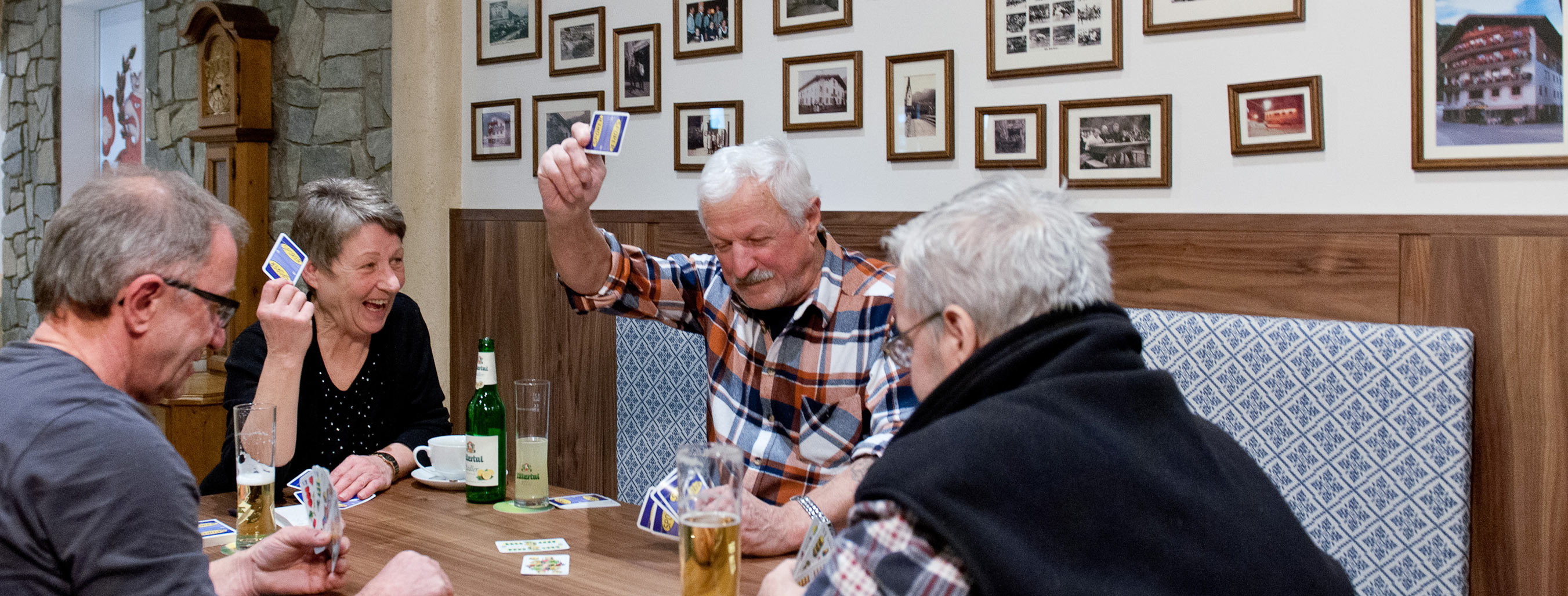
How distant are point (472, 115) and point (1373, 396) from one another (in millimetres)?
3058

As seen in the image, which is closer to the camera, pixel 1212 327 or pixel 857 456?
pixel 857 456

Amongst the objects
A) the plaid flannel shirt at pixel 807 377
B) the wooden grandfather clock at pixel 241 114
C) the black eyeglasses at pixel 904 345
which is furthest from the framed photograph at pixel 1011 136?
the wooden grandfather clock at pixel 241 114

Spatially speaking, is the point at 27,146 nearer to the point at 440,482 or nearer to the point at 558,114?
the point at 558,114

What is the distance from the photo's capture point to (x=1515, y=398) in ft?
7.23

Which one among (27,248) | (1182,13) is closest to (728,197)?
(1182,13)

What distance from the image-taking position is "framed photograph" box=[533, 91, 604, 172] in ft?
12.3

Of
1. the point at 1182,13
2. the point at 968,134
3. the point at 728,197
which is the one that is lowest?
the point at 728,197

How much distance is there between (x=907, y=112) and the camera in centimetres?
301

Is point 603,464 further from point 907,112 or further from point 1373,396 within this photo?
point 1373,396

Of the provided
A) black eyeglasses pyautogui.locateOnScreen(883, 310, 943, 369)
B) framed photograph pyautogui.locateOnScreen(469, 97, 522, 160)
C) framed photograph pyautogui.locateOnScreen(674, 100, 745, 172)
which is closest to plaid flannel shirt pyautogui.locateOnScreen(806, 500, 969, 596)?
black eyeglasses pyautogui.locateOnScreen(883, 310, 943, 369)

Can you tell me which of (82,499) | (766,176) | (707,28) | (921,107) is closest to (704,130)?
(707,28)

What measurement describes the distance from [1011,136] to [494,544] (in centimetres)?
162

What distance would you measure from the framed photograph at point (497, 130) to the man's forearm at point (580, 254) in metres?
1.57

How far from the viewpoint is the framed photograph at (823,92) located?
3121 mm
